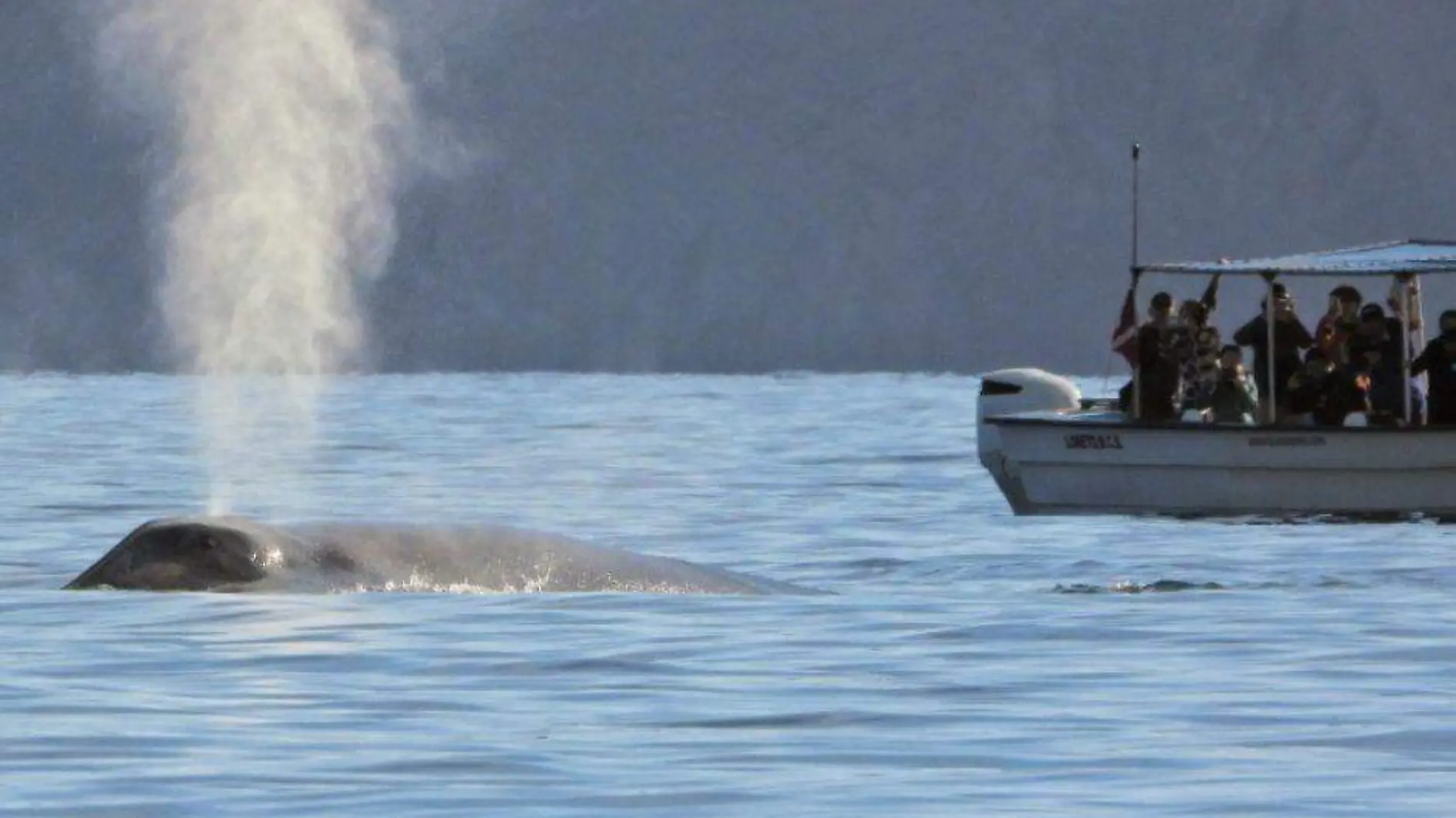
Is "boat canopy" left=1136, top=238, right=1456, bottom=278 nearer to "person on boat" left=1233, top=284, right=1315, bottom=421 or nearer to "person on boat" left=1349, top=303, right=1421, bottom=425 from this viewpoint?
"person on boat" left=1233, top=284, right=1315, bottom=421

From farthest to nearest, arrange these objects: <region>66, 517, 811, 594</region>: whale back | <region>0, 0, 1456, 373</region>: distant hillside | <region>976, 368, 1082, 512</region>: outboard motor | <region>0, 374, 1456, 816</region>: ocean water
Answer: <region>0, 0, 1456, 373</region>: distant hillside → <region>976, 368, 1082, 512</region>: outboard motor → <region>66, 517, 811, 594</region>: whale back → <region>0, 374, 1456, 816</region>: ocean water

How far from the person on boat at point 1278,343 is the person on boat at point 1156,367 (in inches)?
24.6

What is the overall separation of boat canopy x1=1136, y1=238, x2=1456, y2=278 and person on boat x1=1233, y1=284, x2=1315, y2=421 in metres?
0.24

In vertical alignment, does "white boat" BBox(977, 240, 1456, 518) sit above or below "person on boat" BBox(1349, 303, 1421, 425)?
below

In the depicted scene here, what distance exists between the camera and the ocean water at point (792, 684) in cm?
1017

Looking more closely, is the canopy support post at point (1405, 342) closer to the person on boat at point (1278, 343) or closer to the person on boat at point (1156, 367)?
the person on boat at point (1278, 343)

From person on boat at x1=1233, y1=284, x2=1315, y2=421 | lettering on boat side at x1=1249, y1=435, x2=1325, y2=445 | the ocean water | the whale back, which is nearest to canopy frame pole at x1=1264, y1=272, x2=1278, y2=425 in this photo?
person on boat at x1=1233, y1=284, x2=1315, y2=421

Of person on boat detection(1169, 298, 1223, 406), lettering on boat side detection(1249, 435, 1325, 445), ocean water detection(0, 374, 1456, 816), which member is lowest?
ocean water detection(0, 374, 1456, 816)

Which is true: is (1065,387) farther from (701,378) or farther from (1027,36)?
(1027,36)

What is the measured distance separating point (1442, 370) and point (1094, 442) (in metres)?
3.29

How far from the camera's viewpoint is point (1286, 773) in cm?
1049

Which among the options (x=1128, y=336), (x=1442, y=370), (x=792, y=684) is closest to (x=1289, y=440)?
(x=1442, y=370)

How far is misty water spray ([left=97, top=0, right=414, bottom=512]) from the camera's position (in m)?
118

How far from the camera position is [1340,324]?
27.2m
